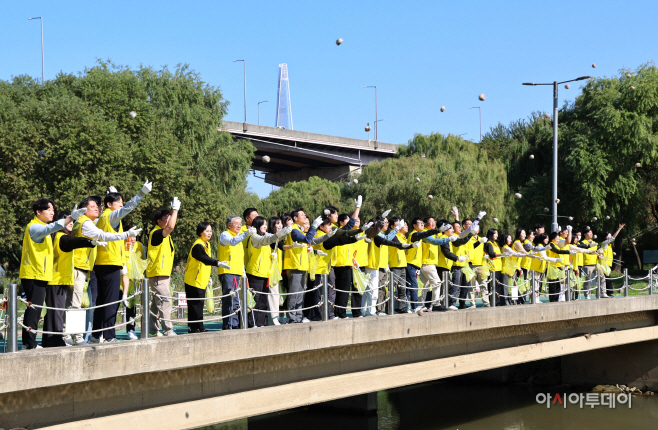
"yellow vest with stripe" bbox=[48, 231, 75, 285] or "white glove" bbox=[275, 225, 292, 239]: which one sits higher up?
"white glove" bbox=[275, 225, 292, 239]

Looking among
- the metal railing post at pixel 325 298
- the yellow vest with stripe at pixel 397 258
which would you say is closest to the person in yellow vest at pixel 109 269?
the metal railing post at pixel 325 298

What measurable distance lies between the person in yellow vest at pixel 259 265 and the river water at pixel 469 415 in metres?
8.27

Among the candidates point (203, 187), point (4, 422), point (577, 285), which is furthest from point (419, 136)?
point (4, 422)

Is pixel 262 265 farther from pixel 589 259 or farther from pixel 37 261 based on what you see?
pixel 589 259

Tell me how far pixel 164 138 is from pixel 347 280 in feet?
66.7

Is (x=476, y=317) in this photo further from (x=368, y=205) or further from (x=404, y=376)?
(x=368, y=205)

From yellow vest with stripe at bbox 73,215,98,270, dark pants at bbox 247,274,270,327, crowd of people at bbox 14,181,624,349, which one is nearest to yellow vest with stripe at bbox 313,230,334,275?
crowd of people at bbox 14,181,624,349

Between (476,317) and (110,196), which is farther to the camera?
(476,317)

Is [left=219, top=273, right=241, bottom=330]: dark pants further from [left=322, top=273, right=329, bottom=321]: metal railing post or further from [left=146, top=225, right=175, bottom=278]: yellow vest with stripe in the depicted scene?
[left=322, top=273, right=329, bottom=321]: metal railing post

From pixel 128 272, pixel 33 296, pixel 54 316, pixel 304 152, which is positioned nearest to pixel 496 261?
pixel 128 272

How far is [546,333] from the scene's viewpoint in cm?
1770

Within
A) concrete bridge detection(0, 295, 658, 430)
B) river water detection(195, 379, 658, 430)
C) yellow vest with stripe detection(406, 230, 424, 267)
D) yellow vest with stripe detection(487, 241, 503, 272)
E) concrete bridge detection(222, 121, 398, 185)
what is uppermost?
concrete bridge detection(222, 121, 398, 185)

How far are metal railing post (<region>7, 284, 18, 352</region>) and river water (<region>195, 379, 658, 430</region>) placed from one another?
11827 mm

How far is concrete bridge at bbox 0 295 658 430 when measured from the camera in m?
8.02
